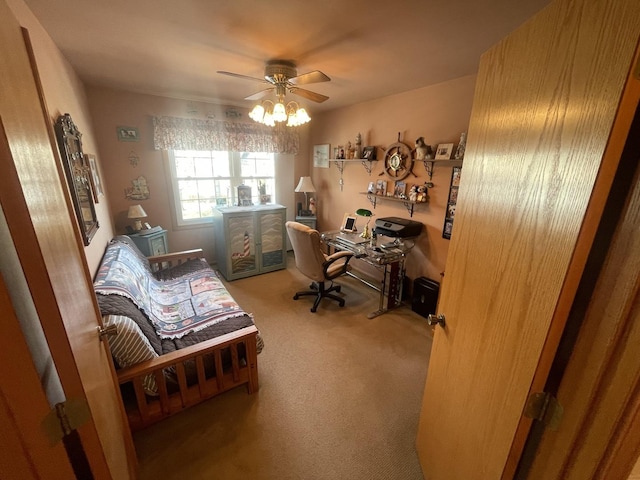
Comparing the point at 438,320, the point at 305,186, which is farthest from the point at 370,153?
the point at 438,320

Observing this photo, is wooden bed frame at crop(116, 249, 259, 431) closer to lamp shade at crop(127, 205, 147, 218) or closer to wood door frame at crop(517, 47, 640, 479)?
wood door frame at crop(517, 47, 640, 479)

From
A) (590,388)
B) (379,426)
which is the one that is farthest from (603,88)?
(379,426)

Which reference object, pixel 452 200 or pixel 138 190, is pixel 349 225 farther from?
pixel 138 190

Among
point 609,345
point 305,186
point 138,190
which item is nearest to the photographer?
point 609,345

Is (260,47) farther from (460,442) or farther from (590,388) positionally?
(460,442)

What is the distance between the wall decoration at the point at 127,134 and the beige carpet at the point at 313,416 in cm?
264

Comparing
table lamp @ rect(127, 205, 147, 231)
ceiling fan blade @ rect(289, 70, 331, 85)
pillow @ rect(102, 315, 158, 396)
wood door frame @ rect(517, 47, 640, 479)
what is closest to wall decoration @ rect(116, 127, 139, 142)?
table lamp @ rect(127, 205, 147, 231)

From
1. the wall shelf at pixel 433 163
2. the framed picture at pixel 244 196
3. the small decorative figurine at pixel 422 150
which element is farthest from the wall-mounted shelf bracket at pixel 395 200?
the framed picture at pixel 244 196

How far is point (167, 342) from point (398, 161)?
2770mm

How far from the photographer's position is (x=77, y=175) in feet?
5.85

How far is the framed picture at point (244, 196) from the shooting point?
379 centimetres

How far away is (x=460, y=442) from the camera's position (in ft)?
3.38

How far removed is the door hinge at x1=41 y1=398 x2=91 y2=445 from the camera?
23.8 inches

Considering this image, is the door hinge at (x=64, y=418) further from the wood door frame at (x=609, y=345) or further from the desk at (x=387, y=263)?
the desk at (x=387, y=263)
